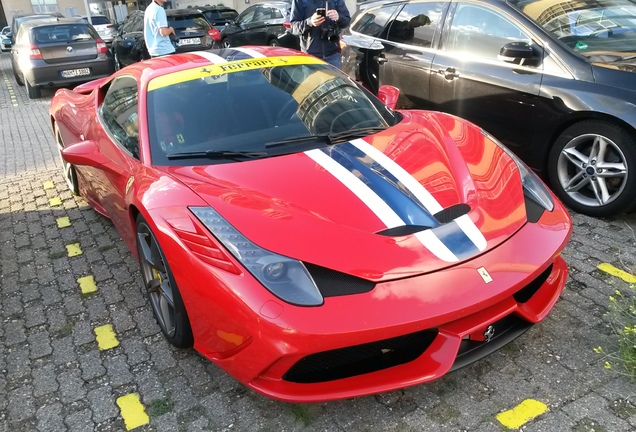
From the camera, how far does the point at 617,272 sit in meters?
2.99

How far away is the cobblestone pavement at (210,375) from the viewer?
2.09 m

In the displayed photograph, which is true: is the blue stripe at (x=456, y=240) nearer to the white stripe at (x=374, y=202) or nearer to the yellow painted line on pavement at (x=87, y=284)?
the white stripe at (x=374, y=202)

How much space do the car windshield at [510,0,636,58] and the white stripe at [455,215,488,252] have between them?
7.58ft

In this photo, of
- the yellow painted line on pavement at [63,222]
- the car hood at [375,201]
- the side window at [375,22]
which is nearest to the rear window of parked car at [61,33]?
the side window at [375,22]

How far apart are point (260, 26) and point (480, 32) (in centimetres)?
965

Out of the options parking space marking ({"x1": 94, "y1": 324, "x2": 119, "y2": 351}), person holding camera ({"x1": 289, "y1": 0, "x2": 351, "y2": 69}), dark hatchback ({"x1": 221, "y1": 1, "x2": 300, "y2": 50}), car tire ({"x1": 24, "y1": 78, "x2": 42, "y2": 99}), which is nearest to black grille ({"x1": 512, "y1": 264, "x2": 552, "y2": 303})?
parking space marking ({"x1": 94, "y1": 324, "x2": 119, "y2": 351})

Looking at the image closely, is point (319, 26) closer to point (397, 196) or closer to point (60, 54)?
point (397, 196)

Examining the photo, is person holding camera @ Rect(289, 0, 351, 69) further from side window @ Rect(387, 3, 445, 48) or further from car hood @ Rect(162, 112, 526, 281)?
car hood @ Rect(162, 112, 526, 281)

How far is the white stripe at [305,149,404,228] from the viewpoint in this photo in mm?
2166

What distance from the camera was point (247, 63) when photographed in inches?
127

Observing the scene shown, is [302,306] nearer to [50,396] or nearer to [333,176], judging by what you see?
[333,176]

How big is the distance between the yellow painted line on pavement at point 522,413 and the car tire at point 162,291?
54.3 inches

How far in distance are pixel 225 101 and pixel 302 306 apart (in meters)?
1.53

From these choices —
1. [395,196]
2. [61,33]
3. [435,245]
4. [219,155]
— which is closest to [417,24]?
[219,155]
